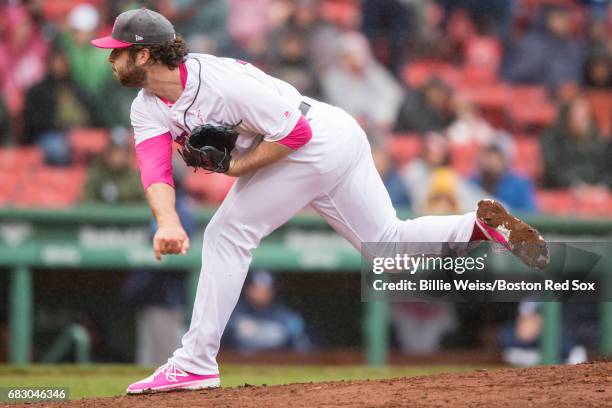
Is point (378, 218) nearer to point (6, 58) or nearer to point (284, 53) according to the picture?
point (284, 53)

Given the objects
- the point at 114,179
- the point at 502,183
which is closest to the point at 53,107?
the point at 114,179

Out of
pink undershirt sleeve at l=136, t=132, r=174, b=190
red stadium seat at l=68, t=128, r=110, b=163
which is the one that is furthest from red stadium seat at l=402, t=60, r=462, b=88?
pink undershirt sleeve at l=136, t=132, r=174, b=190

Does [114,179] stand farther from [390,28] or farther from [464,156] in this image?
[390,28]

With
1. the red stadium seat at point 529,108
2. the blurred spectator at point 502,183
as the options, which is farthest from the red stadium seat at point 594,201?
the red stadium seat at point 529,108

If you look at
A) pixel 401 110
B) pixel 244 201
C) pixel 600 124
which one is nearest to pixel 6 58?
pixel 401 110

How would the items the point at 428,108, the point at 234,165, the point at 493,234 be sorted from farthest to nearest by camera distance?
the point at 428,108 < the point at 493,234 < the point at 234,165

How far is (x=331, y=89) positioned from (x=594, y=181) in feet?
8.59

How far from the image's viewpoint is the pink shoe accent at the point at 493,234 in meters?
5.38

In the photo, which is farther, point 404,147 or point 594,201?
point 404,147

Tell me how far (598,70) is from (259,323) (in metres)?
5.42

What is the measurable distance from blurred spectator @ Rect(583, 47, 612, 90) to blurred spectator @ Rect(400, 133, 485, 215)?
8.88 ft

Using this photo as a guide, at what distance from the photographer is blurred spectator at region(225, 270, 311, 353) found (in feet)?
28.9

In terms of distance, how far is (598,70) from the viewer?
40.8 feet

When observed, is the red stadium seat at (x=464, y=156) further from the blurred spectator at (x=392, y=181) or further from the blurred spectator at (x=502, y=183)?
the blurred spectator at (x=392, y=181)
